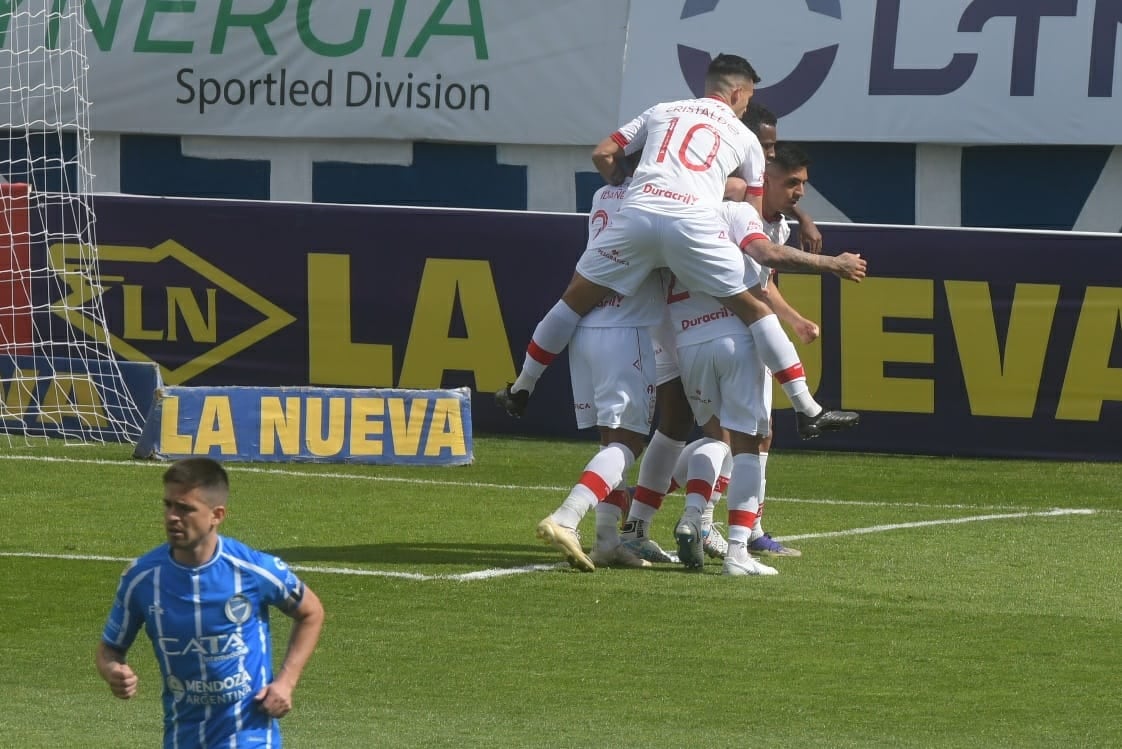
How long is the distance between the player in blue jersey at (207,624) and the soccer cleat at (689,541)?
14.3 feet

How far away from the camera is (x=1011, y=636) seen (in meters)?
7.59

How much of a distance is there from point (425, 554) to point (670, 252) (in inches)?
77.8

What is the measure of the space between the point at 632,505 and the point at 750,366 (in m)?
1.03

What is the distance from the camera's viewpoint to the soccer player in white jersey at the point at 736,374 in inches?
340

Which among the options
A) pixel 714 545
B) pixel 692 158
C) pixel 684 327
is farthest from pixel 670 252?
pixel 714 545

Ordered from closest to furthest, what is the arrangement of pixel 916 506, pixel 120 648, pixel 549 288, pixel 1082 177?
pixel 120 648, pixel 916 506, pixel 549 288, pixel 1082 177

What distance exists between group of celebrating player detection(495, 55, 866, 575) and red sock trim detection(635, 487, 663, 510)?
0.5 inches

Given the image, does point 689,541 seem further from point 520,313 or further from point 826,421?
point 520,313

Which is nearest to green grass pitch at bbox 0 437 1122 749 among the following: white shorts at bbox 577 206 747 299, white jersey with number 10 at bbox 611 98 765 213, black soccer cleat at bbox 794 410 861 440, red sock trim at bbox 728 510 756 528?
red sock trim at bbox 728 510 756 528

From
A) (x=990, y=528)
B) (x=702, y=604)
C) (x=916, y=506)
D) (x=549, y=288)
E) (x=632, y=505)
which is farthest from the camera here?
(x=549, y=288)

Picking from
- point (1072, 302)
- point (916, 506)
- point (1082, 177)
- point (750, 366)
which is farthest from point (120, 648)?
point (1082, 177)

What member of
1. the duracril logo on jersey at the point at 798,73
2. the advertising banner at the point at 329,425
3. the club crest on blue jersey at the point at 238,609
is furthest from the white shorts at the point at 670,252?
the duracril logo on jersey at the point at 798,73

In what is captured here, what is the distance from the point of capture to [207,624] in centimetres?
446

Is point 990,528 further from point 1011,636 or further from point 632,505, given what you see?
point 1011,636
